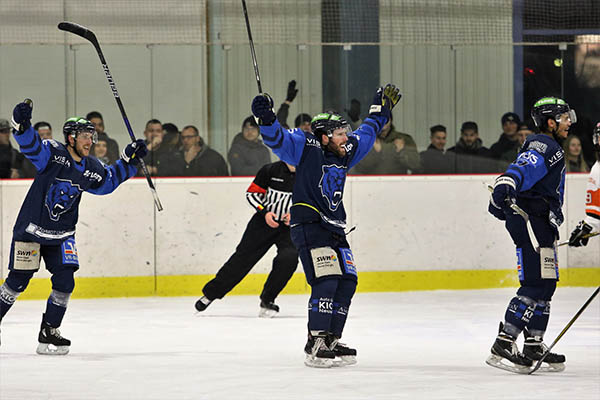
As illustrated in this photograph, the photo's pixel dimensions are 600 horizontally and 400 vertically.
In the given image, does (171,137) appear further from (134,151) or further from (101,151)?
(134,151)

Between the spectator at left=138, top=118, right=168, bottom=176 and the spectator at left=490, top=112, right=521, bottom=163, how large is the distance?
283cm

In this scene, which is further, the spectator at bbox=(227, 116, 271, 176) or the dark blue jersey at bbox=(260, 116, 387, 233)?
the spectator at bbox=(227, 116, 271, 176)

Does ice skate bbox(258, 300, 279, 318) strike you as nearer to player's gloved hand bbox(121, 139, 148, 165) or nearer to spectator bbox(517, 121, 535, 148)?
player's gloved hand bbox(121, 139, 148, 165)

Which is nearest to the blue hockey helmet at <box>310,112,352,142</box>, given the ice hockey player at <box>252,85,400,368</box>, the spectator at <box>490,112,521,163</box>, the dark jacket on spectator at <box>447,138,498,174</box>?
the ice hockey player at <box>252,85,400,368</box>

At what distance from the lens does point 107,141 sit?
30.0 ft

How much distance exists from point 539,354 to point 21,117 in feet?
9.47

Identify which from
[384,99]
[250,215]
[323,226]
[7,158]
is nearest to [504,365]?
[323,226]

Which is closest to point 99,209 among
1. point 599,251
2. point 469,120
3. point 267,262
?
point 267,262

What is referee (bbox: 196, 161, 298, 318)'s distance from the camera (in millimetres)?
7613

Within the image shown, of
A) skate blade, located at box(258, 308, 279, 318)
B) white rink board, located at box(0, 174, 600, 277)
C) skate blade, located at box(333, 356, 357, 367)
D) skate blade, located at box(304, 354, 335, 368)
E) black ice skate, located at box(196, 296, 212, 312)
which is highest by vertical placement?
white rink board, located at box(0, 174, 600, 277)

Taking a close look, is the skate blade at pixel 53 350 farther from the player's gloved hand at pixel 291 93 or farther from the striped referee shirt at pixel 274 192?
the player's gloved hand at pixel 291 93

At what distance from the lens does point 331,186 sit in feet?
18.5

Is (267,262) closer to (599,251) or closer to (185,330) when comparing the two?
(185,330)

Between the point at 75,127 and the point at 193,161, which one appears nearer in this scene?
the point at 75,127
